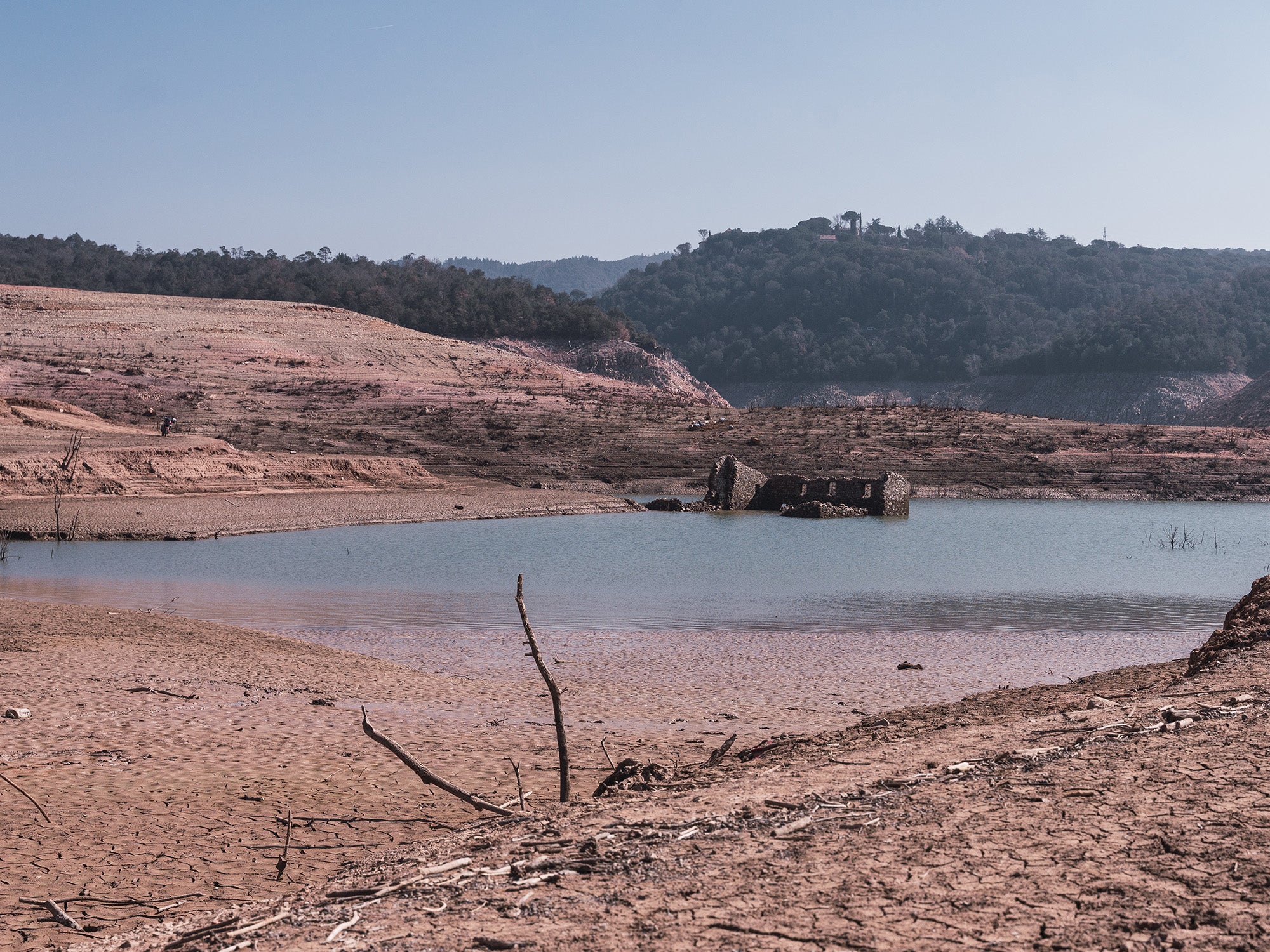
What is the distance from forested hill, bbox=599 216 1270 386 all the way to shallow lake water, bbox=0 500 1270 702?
245 feet

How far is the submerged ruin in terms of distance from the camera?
3344 cm

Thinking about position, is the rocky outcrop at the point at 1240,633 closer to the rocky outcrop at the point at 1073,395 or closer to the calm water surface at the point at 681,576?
the calm water surface at the point at 681,576

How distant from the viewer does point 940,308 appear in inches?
5030

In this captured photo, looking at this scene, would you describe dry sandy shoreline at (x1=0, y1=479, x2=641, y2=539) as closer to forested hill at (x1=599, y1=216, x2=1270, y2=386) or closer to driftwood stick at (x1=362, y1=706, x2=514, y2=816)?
driftwood stick at (x1=362, y1=706, x2=514, y2=816)

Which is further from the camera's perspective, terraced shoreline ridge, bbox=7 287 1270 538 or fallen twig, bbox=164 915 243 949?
terraced shoreline ridge, bbox=7 287 1270 538

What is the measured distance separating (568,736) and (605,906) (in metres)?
4.34

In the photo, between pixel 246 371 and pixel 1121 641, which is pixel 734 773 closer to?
pixel 1121 641

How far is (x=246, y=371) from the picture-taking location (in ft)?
170

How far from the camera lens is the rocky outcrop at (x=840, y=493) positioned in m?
33.6

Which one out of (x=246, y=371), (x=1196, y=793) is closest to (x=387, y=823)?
(x=1196, y=793)

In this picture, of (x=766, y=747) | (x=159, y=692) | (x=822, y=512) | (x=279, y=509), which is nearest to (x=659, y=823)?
(x=766, y=747)

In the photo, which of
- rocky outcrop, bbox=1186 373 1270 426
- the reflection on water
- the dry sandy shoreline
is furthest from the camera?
rocky outcrop, bbox=1186 373 1270 426

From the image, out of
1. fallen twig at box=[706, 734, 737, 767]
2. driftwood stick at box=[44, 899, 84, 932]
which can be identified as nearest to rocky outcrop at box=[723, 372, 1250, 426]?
fallen twig at box=[706, 734, 737, 767]

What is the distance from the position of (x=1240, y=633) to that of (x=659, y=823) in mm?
6139
